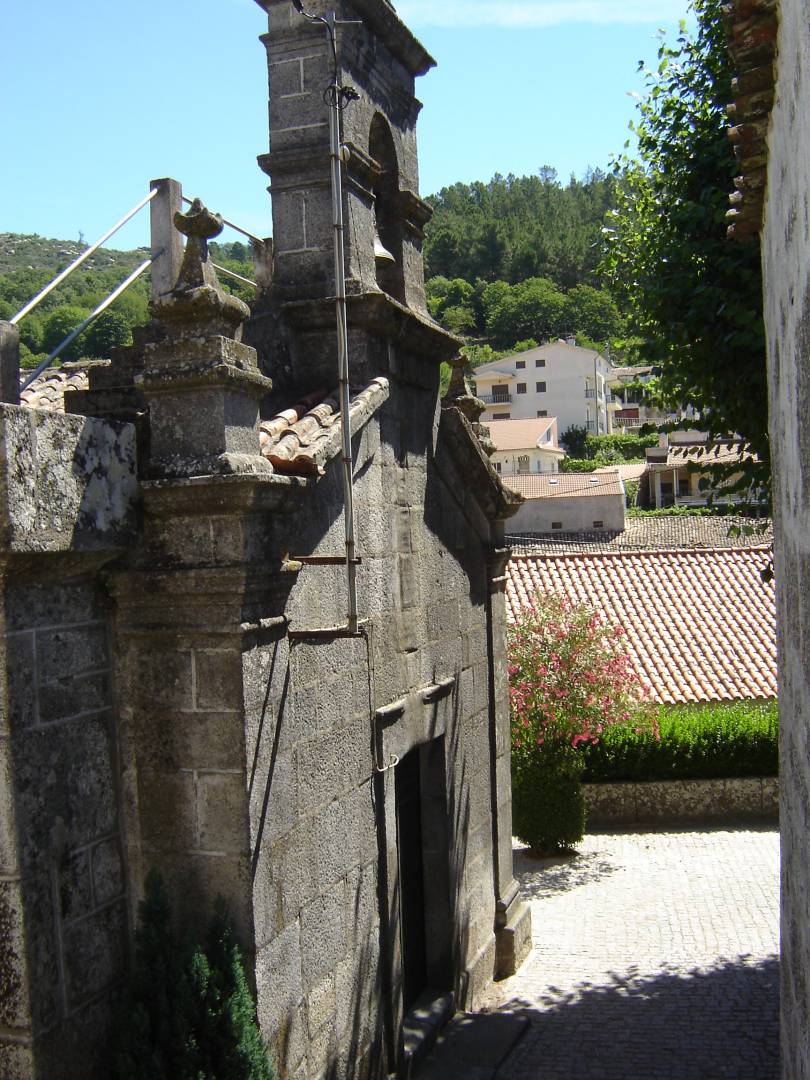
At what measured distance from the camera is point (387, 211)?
8.07 meters

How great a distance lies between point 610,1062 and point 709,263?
6.17 meters

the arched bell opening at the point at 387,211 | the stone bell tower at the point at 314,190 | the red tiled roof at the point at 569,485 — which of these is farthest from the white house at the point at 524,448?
the stone bell tower at the point at 314,190

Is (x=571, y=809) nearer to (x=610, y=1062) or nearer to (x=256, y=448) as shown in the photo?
(x=610, y=1062)

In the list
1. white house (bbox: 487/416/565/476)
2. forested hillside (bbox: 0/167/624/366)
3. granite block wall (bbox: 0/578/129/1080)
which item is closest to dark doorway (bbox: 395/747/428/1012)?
granite block wall (bbox: 0/578/129/1080)

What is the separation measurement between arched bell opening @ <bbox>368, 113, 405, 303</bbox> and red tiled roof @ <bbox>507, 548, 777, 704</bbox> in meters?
→ 9.12

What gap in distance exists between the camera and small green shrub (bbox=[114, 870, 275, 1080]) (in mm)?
4328

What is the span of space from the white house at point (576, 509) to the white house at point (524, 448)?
41.2ft

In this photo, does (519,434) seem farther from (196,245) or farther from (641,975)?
(196,245)

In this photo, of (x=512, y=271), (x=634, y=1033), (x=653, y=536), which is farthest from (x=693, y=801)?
(x=512, y=271)

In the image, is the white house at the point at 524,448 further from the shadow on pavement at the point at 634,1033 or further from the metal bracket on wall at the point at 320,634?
the metal bracket on wall at the point at 320,634

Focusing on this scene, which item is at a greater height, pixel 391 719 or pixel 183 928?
pixel 391 719

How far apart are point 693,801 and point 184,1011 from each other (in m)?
12.7

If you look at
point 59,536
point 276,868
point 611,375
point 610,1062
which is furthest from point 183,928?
point 611,375

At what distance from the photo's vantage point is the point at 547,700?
548 inches
